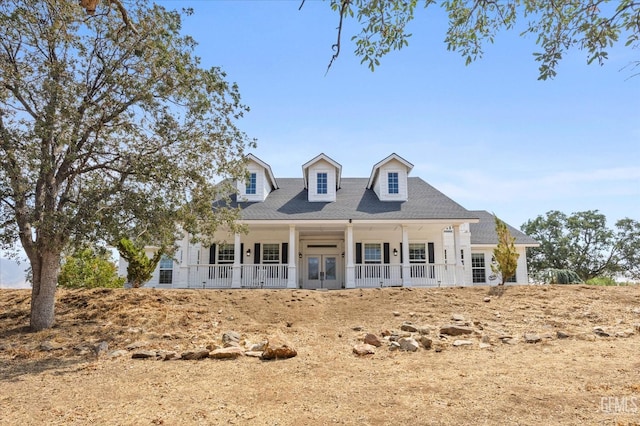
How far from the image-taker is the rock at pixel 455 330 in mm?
9492

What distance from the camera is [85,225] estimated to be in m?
9.24

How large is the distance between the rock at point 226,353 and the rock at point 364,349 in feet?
7.42

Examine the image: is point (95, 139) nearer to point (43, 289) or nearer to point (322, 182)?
point (43, 289)

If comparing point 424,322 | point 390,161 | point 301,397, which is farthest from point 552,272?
point 301,397

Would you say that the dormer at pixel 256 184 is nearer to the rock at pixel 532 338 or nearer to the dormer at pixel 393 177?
the dormer at pixel 393 177

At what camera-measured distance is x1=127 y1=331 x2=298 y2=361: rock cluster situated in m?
7.98

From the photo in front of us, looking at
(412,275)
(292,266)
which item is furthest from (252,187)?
(412,275)

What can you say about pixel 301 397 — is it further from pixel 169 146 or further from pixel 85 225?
pixel 169 146

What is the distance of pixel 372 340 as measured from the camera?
8.91m

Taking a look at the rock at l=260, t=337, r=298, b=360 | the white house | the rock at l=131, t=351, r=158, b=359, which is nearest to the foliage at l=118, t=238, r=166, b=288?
the white house

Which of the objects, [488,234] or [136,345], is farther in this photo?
[488,234]

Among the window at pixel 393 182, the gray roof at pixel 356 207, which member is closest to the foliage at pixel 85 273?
the gray roof at pixel 356 207

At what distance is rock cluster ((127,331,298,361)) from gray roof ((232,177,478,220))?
9015 mm

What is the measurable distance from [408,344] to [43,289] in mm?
8761
